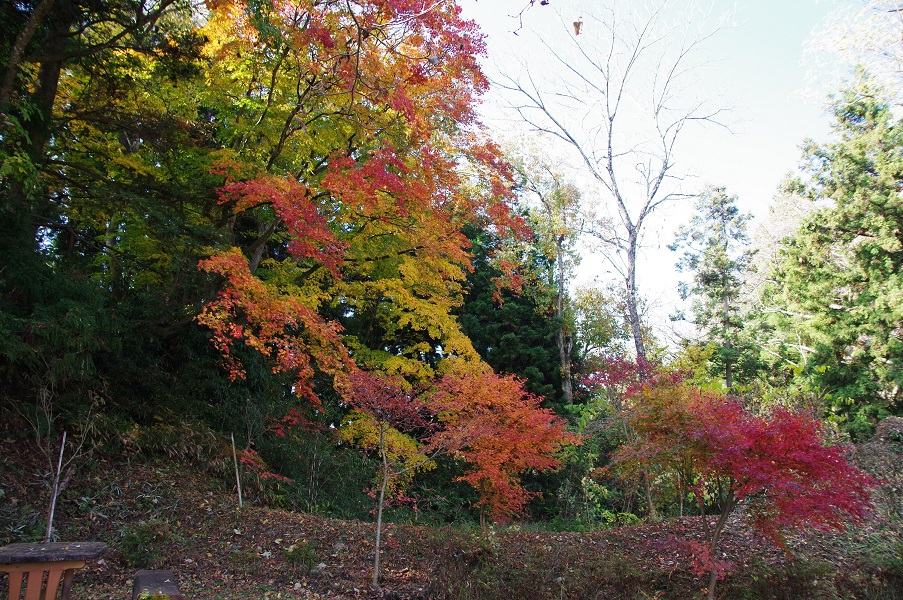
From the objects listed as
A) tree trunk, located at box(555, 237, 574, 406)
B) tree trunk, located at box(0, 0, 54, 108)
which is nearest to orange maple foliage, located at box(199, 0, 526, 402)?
tree trunk, located at box(0, 0, 54, 108)

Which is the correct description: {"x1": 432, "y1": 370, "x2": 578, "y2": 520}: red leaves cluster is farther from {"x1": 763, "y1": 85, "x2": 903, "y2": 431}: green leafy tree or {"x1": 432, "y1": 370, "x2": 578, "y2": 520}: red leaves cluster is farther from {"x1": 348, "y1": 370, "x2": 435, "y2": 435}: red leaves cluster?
{"x1": 763, "y1": 85, "x2": 903, "y2": 431}: green leafy tree

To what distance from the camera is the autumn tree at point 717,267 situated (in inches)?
783

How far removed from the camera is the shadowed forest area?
5457mm

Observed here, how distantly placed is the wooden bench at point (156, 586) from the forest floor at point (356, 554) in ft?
2.38

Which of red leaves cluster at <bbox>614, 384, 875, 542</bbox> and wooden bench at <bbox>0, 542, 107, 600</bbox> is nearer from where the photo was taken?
wooden bench at <bbox>0, 542, 107, 600</bbox>

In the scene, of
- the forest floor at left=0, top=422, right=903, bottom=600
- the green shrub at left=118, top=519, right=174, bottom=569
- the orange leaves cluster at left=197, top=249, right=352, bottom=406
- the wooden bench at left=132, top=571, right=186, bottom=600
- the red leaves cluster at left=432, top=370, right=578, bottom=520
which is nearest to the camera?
the wooden bench at left=132, top=571, right=186, bottom=600

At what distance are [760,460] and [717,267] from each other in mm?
18140

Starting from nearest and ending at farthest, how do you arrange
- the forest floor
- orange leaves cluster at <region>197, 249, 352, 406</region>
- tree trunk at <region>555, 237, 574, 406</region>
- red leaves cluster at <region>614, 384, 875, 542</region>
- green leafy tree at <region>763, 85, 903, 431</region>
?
red leaves cluster at <region>614, 384, 875, 542</region>
the forest floor
orange leaves cluster at <region>197, 249, 352, 406</region>
green leafy tree at <region>763, 85, 903, 431</region>
tree trunk at <region>555, 237, 574, 406</region>

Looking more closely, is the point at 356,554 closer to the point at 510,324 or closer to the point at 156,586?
the point at 156,586

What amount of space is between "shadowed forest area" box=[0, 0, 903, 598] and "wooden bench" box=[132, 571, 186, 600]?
2.55 feet

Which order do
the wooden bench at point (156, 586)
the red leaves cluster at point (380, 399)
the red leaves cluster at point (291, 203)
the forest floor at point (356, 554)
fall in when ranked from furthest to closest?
the red leaves cluster at point (291, 203) → the red leaves cluster at point (380, 399) → the forest floor at point (356, 554) → the wooden bench at point (156, 586)

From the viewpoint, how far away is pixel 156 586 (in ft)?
12.9

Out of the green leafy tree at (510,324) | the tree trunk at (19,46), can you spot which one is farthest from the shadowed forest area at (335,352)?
the green leafy tree at (510,324)

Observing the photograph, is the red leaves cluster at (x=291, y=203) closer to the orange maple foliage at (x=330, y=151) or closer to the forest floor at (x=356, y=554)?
the orange maple foliage at (x=330, y=151)
